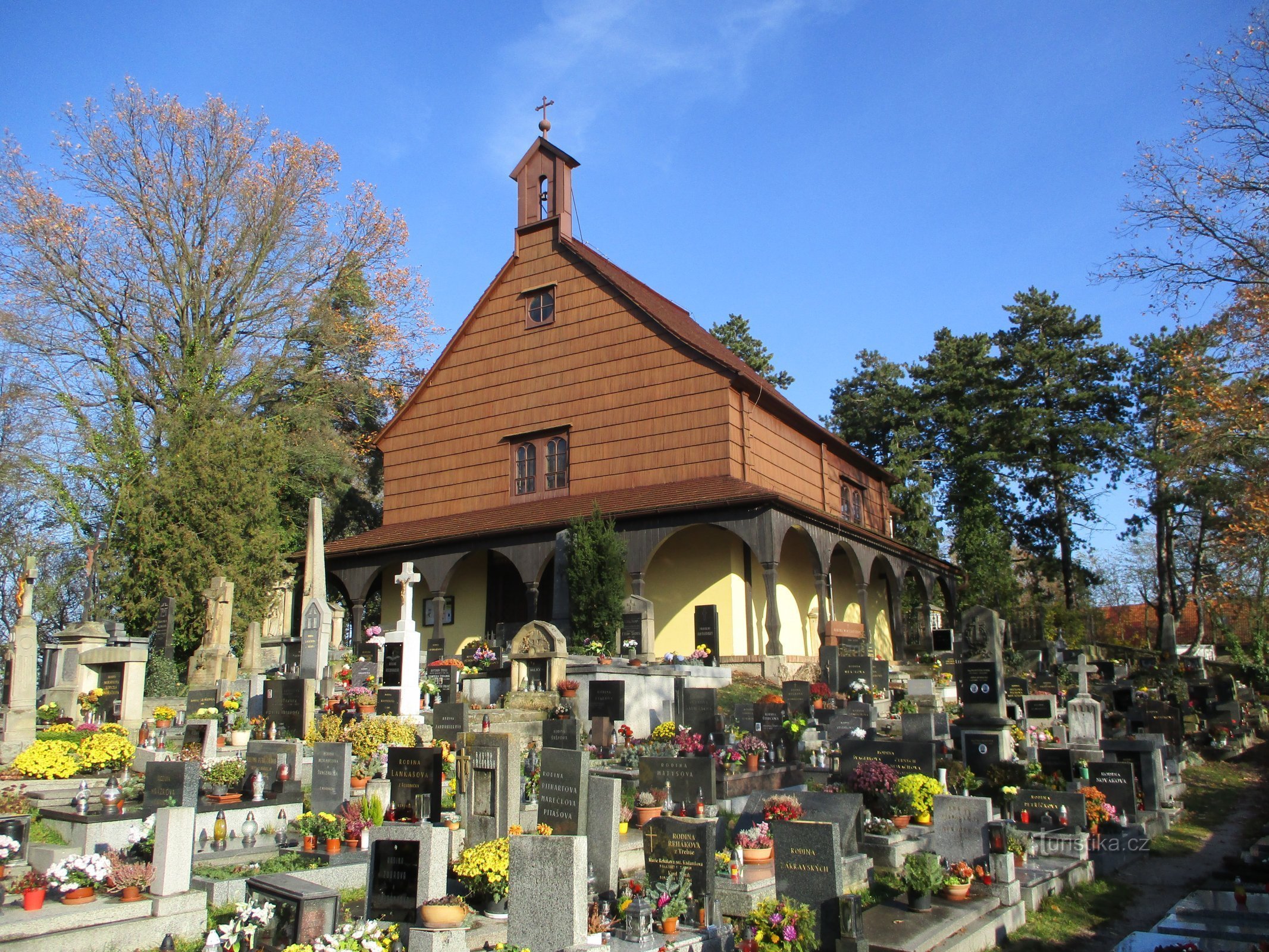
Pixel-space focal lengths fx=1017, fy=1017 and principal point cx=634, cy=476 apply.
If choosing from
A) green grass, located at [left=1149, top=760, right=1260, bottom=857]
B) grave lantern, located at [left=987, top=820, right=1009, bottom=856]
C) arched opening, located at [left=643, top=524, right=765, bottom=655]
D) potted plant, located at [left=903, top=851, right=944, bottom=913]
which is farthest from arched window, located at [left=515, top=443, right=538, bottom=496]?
potted plant, located at [left=903, top=851, right=944, bottom=913]

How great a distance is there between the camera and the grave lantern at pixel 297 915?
6.05 meters

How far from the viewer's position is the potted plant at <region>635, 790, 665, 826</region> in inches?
389

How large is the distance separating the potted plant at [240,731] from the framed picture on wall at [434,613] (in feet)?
39.2

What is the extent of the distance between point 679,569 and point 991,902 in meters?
17.1

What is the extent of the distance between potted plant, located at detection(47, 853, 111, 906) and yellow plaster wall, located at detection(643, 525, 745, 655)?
1752 cm

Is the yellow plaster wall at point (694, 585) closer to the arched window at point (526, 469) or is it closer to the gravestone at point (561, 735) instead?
the arched window at point (526, 469)

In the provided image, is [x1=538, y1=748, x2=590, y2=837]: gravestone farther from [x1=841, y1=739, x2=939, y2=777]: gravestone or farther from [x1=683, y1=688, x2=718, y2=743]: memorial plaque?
[x1=683, y1=688, x2=718, y2=743]: memorial plaque

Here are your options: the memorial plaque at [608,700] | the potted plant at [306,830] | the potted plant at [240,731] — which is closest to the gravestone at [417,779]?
the potted plant at [306,830]

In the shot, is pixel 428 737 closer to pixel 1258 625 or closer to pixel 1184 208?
pixel 1184 208

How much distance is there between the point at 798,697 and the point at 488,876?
983 cm

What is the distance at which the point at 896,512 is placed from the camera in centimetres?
3809

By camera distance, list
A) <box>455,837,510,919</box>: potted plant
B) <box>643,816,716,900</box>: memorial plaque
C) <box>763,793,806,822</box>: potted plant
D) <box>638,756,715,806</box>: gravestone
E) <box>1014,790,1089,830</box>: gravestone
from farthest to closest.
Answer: <box>1014,790,1089,830</box>: gravestone
<box>638,756,715,806</box>: gravestone
<box>763,793,806,822</box>: potted plant
<box>643,816,716,900</box>: memorial plaque
<box>455,837,510,919</box>: potted plant

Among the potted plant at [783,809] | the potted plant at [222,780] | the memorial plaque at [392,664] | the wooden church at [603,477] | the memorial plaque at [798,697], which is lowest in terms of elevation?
the potted plant at [783,809]


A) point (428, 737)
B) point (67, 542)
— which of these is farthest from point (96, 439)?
point (428, 737)
